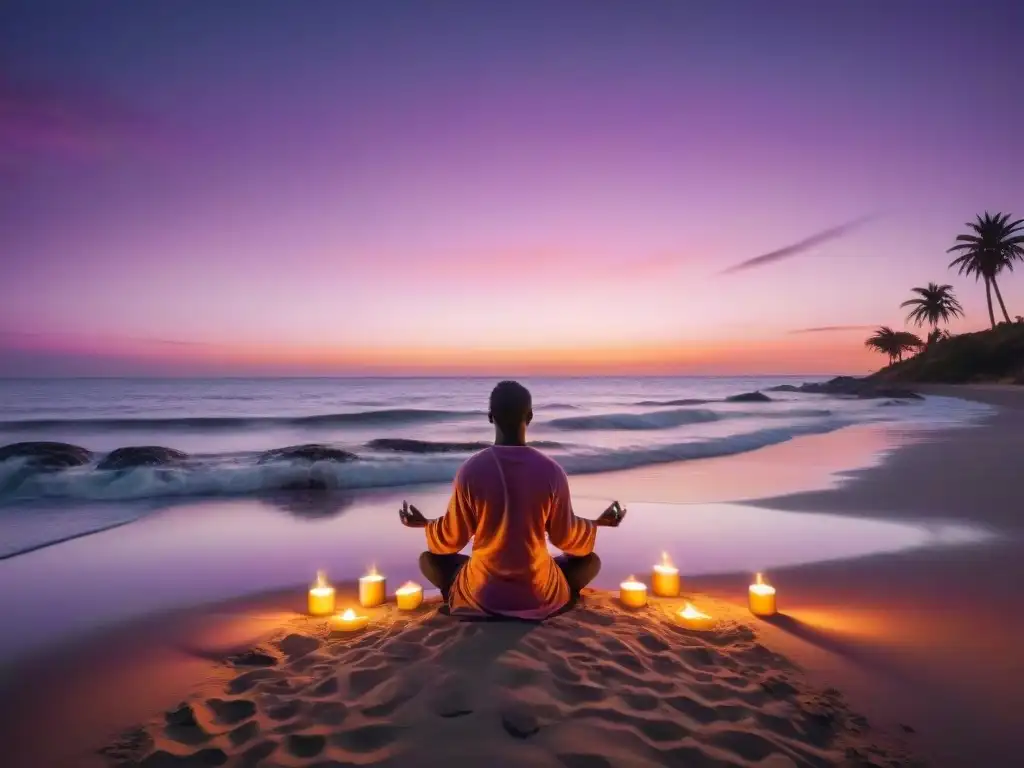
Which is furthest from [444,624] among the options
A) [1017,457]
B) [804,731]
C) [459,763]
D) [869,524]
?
[1017,457]

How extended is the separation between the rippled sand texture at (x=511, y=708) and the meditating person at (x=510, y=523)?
0.16 m

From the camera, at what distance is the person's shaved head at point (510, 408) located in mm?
3141

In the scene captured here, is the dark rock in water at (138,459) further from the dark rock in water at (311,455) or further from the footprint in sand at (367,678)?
the footprint in sand at (367,678)

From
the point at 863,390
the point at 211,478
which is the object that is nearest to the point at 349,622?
the point at 211,478

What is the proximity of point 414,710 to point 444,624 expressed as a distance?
85cm

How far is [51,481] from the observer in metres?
9.64

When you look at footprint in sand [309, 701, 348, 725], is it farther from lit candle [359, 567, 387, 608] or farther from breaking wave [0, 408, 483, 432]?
breaking wave [0, 408, 483, 432]

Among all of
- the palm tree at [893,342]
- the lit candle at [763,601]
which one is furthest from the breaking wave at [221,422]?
the palm tree at [893,342]

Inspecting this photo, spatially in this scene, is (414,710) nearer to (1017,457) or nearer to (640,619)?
(640,619)

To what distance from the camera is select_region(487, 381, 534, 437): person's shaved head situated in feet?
10.3

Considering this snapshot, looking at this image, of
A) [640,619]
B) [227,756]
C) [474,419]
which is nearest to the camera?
[227,756]

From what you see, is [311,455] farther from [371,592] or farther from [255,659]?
[255,659]

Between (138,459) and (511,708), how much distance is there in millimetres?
11025

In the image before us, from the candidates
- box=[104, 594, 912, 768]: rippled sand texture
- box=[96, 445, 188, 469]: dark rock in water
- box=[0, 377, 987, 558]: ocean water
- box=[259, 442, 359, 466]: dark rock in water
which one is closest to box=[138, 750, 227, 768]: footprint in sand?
box=[104, 594, 912, 768]: rippled sand texture
